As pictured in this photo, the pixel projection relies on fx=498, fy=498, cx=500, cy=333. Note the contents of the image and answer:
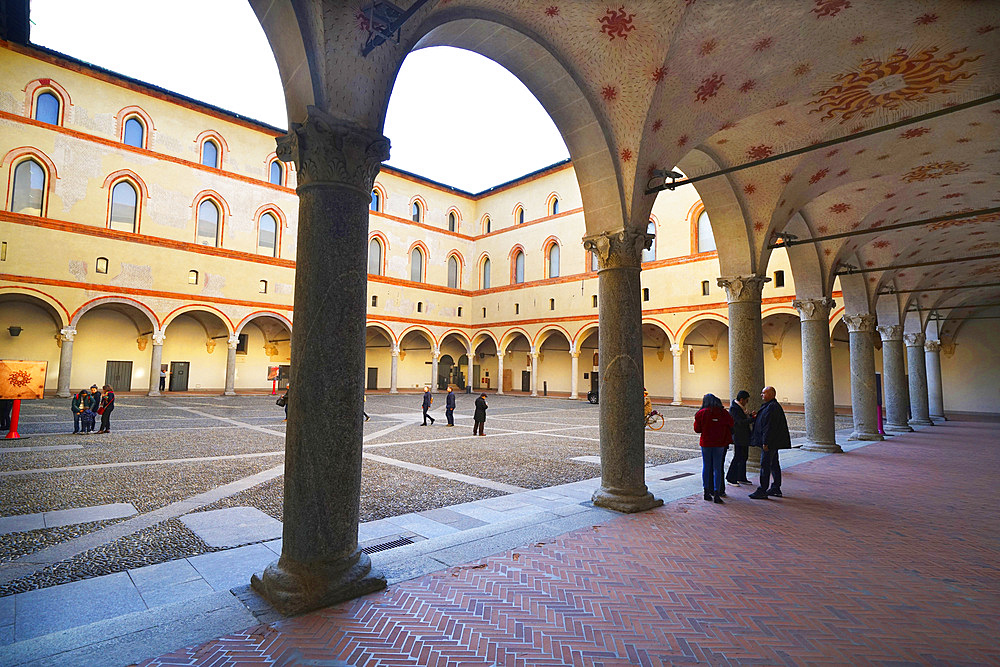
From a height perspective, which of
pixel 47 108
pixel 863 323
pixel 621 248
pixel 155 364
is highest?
pixel 47 108

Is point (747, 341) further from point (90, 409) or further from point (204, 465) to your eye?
point (90, 409)

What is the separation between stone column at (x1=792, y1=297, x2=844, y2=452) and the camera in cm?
1052

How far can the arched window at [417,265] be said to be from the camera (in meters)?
33.8

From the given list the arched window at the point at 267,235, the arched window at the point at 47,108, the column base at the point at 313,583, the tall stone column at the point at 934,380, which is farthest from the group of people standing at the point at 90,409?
the tall stone column at the point at 934,380

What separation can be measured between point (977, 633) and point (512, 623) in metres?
2.88

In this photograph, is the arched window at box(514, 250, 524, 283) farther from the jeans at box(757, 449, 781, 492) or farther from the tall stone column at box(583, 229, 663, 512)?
the tall stone column at box(583, 229, 663, 512)

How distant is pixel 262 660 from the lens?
2643 millimetres

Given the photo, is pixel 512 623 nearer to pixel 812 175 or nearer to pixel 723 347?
pixel 812 175

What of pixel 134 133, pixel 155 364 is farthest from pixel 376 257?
pixel 155 364

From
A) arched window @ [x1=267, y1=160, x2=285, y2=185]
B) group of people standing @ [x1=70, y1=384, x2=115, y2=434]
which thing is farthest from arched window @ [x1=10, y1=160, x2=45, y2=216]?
group of people standing @ [x1=70, y1=384, x2=115, y2=434]

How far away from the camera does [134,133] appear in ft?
76.3

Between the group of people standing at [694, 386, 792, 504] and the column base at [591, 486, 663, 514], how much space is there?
0.93 m

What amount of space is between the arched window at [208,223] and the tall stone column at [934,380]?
109 ft

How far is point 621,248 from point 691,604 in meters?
3.98
